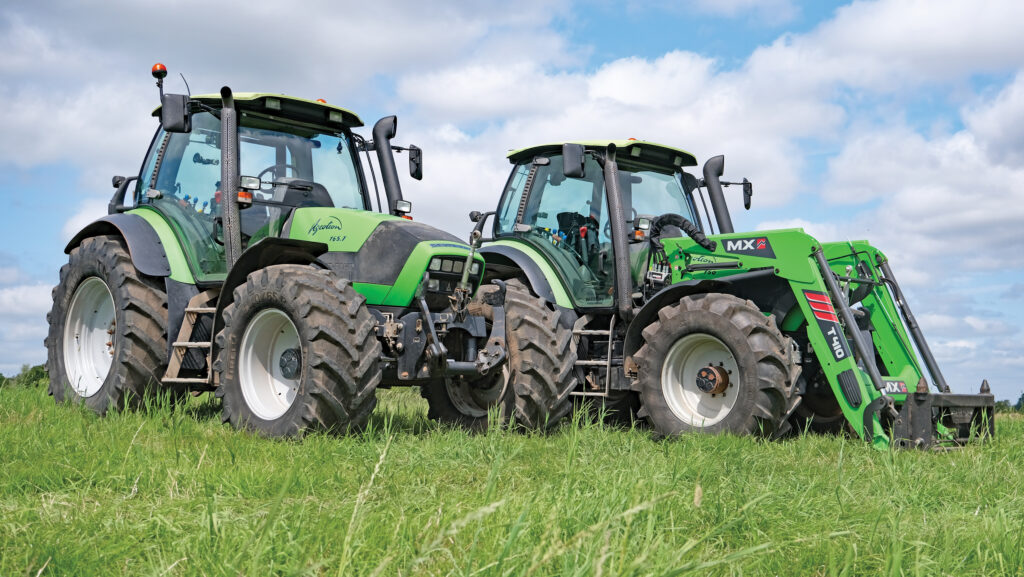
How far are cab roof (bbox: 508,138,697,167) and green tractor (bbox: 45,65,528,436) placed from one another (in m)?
1.73

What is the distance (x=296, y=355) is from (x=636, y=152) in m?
4.08

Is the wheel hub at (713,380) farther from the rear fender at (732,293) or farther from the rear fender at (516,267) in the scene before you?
the rear fender at (516,267)

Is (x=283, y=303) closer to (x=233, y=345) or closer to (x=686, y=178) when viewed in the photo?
(x=233, y=345)

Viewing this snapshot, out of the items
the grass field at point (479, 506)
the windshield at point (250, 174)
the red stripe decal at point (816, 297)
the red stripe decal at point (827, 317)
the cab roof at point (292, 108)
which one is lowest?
the grass field at point (479, 506)

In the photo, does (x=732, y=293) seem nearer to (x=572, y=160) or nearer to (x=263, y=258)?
(x=572, y=160)

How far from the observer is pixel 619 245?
26.3 ft

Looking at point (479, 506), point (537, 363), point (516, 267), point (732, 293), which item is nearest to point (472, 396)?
point (537, 363)

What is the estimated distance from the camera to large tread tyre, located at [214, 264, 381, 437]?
18.7 ft

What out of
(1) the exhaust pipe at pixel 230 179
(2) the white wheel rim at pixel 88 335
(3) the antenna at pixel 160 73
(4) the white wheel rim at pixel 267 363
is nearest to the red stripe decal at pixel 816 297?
(4) the white wheel rim at pixel 267 363

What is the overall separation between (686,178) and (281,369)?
485 centimetres

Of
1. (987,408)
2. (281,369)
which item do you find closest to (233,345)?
(281,369)

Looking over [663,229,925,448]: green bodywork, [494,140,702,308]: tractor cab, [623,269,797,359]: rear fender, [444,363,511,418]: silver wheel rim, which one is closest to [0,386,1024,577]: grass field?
[663,229,925,448]: green bodywork

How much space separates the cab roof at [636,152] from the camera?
8.68 metres

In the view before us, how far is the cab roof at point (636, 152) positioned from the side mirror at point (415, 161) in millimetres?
1537
